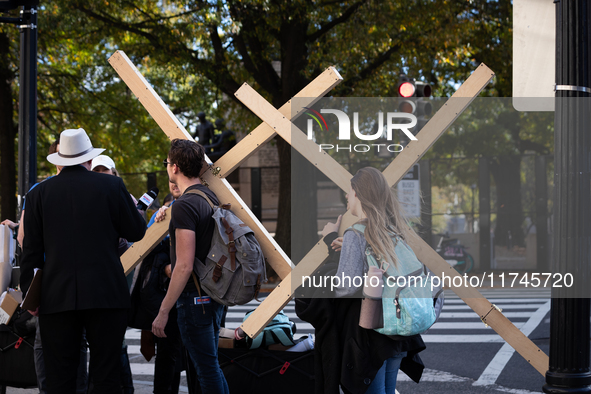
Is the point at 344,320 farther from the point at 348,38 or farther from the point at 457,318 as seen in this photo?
the point at 348,38

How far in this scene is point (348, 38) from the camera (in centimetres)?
1349

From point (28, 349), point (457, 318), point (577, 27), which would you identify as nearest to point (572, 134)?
point (577, 27)

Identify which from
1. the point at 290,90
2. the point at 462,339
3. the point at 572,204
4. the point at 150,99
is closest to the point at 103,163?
the point at 150,99

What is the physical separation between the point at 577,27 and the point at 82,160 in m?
2.97

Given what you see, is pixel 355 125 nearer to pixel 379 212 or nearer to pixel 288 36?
pixel 379 212

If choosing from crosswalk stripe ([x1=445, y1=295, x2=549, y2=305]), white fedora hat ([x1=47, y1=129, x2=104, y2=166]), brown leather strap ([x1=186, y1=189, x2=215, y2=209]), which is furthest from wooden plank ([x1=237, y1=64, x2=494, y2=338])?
crosswalk stripe ([x1=445, y1=295, x2=549, y2=305])

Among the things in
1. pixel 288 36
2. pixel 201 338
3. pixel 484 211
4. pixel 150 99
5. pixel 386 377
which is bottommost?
pixel 386 377

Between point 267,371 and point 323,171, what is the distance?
1395mm

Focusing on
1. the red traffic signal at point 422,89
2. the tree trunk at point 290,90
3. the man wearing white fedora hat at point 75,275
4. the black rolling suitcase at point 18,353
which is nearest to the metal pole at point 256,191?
the tree trunk at point 290,90

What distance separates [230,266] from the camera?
345 cm

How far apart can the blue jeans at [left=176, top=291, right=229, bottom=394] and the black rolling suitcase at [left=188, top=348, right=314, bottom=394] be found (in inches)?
15.4

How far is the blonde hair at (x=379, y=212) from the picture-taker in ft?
10.3

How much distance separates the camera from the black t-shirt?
342cm

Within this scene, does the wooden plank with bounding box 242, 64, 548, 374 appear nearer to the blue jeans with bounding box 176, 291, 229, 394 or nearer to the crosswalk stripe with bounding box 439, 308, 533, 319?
the blue jeans with bounding box 176, 291, 229, 394
